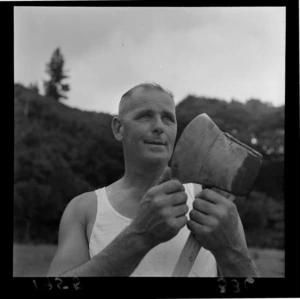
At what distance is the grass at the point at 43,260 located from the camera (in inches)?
72.4

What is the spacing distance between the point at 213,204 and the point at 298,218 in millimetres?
451

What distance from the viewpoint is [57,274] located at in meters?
1.77

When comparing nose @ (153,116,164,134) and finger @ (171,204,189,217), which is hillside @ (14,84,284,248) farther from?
finger @ (171,204,189,217)

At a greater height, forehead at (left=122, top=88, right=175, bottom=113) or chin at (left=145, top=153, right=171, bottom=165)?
forehead at (left=122, top=88, right=175, bottom=113)

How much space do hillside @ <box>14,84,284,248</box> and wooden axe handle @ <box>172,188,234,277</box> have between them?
11.2 inches

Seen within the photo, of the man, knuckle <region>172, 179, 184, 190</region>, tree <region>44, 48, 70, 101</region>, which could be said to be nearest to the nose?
the man

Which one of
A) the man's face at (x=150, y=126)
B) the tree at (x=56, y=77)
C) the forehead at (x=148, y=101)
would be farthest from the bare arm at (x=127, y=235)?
the tree at (x=56, y=77)

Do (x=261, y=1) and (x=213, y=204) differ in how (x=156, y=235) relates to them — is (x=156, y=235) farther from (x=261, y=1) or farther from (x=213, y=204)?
(x=261, y=1)

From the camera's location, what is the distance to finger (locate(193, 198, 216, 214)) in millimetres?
1583

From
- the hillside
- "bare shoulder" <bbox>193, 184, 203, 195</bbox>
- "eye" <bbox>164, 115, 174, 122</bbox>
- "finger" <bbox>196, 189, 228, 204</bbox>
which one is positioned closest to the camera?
"finger" <bbox>196, 189, 228, 204</bbox>

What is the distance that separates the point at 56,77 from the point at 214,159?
64 cm

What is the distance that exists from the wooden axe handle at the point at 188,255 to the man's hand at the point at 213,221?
0.02 meters

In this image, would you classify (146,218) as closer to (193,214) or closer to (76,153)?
(193,214)

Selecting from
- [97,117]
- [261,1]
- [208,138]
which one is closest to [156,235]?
[208,138]
